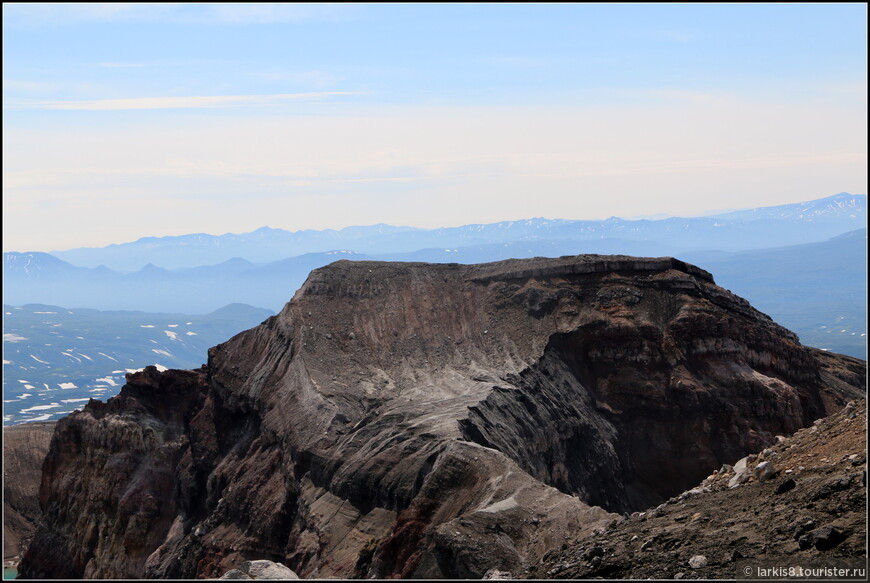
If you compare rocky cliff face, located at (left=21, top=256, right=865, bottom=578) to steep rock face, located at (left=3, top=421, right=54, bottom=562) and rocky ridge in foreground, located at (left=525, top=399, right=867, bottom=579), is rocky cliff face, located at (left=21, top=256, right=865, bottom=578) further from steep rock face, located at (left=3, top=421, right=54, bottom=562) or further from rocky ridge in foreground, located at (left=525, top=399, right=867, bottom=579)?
rocky ridge in foreground, located at (left=525, top=399, right=867, bottom=579)

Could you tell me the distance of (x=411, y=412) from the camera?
49.1 m

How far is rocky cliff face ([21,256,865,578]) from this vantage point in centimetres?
4603

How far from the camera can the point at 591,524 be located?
32.0m

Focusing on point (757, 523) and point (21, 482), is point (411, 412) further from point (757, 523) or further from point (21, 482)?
point (21, 482)

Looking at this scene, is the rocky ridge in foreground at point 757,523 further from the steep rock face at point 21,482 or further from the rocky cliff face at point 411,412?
the steep rock face at point 21,482

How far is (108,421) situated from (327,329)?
58.1 ft

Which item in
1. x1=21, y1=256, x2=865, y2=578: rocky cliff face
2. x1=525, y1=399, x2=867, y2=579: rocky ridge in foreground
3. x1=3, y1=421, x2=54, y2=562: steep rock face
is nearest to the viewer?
x1=525, y1=399, x2=867, y2=579: rocky ridge in foreground

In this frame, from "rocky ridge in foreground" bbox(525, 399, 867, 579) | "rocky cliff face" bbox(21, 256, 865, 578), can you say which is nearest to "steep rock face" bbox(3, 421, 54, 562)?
"rocky cliff face" bbox(21, 256, 865, 578)

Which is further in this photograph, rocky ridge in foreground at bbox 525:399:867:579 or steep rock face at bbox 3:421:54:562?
steep rock face at bbox 3:421:54:562

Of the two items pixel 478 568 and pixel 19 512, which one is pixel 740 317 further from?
pixel 19 512

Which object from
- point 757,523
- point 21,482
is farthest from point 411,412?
point 21,482

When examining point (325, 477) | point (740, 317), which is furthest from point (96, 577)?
point (740, 317)

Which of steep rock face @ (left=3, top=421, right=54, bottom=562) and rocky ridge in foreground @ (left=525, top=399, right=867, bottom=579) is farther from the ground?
rocky ridge in foreground @ (left=525, top=399, right=867, bottom=579)

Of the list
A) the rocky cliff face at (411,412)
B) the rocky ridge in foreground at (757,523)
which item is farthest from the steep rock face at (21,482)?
the rocky ridge in foreground at (757,523)
